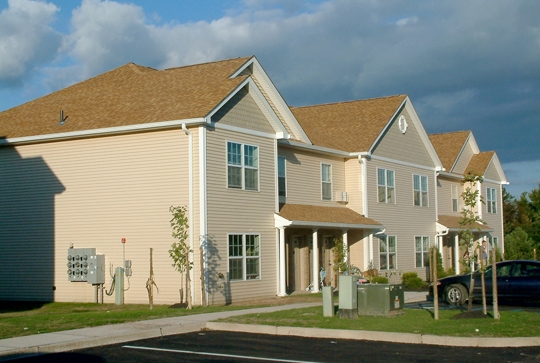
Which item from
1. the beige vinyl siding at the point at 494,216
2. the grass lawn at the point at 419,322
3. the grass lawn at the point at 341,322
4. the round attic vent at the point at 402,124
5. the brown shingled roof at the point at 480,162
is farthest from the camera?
the beige vinyl siding at the point at 494,216

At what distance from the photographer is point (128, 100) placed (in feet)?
84.9

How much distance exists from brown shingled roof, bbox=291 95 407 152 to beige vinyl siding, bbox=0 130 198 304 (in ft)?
28.9

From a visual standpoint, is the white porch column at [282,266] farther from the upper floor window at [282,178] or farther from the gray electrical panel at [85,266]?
the gray electrical panel at [85,266]

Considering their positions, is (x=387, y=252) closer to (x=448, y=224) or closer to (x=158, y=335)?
(x=448, y=224)

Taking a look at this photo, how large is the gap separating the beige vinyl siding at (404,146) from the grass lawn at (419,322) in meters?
16.3

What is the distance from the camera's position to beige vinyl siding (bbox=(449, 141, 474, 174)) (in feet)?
140

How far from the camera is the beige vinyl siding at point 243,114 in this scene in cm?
2372

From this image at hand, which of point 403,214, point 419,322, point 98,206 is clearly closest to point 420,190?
point 403,214

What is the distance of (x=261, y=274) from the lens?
82.2 ft

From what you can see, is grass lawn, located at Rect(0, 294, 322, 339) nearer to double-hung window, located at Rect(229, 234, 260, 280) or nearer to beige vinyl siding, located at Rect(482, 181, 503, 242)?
double-hung window, located at Rect(229, 234, 260, 280)

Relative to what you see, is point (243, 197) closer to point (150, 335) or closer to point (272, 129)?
point (272, 129)

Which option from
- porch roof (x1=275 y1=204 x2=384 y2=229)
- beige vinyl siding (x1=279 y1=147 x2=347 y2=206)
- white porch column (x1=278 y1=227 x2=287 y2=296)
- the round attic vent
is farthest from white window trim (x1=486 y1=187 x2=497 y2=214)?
white porch column (x1=278 y1=227 x2=287 y2=296)

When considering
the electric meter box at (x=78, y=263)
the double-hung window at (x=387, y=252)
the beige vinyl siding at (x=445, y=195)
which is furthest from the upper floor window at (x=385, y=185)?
the electric meter box at (x=78, y=263)

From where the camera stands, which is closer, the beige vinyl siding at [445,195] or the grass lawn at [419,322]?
the grass lawn at [419,322]
